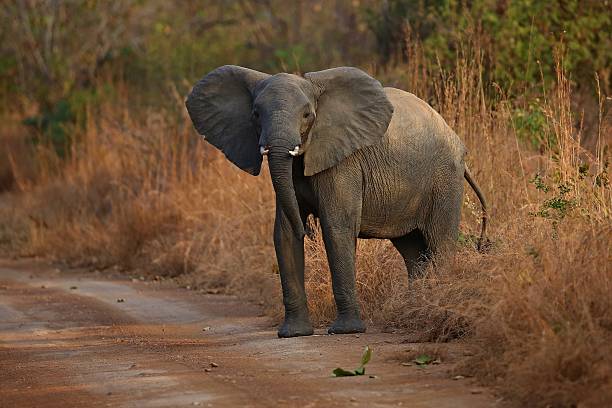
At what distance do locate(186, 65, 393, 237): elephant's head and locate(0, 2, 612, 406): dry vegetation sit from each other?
3.42 ft

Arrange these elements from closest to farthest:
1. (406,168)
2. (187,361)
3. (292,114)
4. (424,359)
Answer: (424,359) < (187,361) < (292,114) < (406,168)

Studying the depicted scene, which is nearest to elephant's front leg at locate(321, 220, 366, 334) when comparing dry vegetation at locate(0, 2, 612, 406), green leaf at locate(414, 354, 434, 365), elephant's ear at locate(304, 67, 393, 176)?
dry vegetation at locate(0, 2, 612, 406)

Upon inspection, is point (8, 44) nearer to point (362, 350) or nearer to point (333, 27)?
point (333, 27)

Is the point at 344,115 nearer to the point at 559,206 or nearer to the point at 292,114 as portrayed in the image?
the point at 292,114

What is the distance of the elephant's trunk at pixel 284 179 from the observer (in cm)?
798

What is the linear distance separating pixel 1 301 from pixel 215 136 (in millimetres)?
3869

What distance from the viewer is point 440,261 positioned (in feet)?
29.7

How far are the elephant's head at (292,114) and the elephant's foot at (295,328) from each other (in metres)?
0.71

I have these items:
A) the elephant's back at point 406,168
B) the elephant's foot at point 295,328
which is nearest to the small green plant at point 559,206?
the elephant's back at point 406,168

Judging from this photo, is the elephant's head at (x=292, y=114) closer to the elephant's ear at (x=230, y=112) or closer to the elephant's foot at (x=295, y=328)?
the elephant's ear at (x=230, y=112)

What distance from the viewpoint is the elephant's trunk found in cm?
798

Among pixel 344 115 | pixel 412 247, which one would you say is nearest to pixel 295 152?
pixel 344 115

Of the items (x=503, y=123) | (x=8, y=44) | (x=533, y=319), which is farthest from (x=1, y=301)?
(x=8, y=44)

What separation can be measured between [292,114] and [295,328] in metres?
1.51
